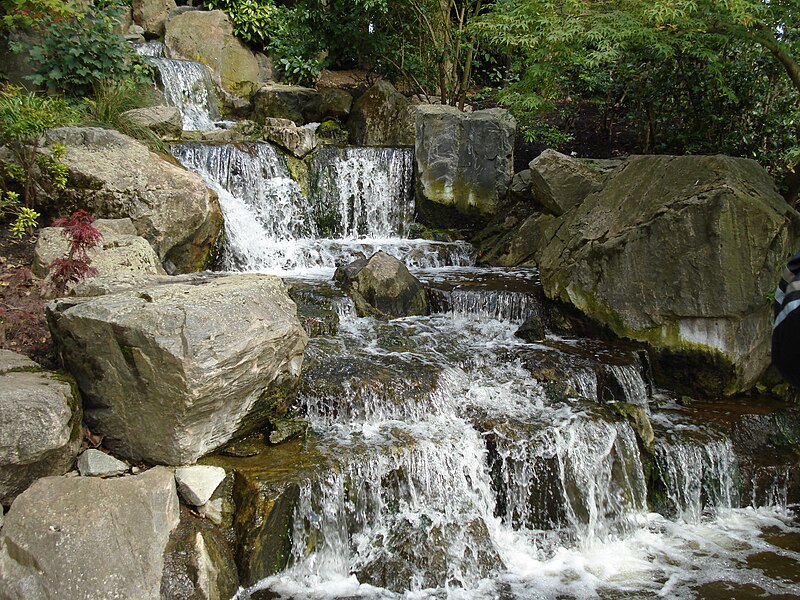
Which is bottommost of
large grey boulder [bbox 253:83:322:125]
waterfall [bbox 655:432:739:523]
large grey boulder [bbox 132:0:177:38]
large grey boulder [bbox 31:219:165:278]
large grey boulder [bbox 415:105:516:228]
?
waterfall [bbox 655:432:739:523]

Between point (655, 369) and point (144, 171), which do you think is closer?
point (655, 369)

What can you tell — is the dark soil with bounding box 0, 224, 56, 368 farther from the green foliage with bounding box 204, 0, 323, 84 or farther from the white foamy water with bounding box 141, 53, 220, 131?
the green foliage with bounding box 204, 0, 323, 84

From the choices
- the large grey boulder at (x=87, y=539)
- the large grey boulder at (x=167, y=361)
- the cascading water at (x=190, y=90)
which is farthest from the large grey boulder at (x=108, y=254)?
the cascading water at (x=190, y=90)

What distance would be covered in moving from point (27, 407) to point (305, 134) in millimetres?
7764

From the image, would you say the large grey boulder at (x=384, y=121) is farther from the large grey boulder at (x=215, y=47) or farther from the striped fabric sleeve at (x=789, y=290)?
the striped fabric sleeve at (x=789, y=290)

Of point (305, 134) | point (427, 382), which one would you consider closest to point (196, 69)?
point (305, 134)

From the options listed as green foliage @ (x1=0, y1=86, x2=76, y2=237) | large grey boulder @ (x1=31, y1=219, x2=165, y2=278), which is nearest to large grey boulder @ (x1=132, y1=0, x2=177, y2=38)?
green foliage @ (x1=0, y1=86, x2=76, y2=237)

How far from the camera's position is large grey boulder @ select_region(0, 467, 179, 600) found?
3.38m

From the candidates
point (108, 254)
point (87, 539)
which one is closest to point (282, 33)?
point (108, 254)

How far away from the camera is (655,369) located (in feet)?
22.6

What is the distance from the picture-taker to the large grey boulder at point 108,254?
582cm

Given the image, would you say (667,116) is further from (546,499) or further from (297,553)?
(297,553)

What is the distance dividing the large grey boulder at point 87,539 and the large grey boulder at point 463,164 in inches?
316

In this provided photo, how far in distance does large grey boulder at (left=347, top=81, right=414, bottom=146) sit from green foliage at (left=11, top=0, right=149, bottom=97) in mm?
4680
